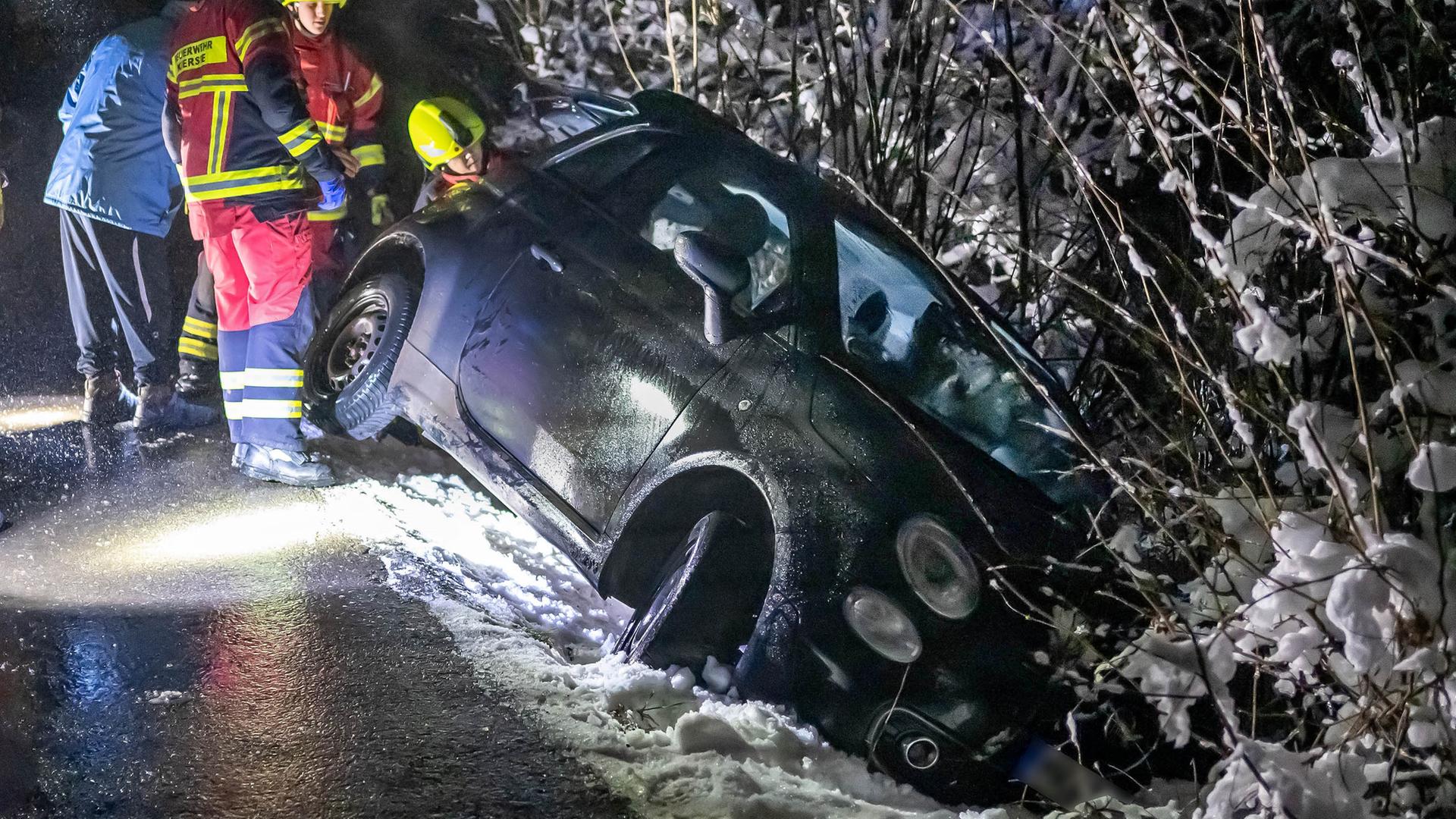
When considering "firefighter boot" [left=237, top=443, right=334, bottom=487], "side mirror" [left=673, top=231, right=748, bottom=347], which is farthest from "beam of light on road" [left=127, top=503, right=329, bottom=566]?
"side mirror" [left=673, top=231, right=748, bottom=347]

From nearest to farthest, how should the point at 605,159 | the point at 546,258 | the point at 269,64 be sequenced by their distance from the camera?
the point at 546,258, the point at 605,159, the point at 269,64

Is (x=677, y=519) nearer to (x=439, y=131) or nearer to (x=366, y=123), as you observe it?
(x=439, y=131)

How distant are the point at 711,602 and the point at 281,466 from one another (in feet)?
6.66

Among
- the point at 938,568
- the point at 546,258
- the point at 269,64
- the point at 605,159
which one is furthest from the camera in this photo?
the point at 269,64

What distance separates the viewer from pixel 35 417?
3949 millimetres

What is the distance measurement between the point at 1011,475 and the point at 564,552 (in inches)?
55.9

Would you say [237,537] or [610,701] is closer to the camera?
[610,701]

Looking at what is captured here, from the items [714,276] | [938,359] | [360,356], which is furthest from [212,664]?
[938,359]

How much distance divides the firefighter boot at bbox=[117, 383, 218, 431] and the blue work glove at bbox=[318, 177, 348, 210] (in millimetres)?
951

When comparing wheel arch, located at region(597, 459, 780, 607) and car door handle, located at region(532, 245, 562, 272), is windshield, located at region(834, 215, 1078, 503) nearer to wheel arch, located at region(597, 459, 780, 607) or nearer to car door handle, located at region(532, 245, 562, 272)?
wheel arch, located at region(597, 459, 780, 607)

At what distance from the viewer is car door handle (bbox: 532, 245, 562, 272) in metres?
3.29

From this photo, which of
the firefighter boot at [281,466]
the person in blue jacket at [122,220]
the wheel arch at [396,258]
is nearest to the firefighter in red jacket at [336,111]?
the wheel arch at [396,258]

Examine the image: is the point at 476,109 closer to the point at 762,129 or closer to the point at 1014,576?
the point at 762,129

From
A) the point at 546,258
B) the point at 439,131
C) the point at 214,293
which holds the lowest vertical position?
the point at 214,293
